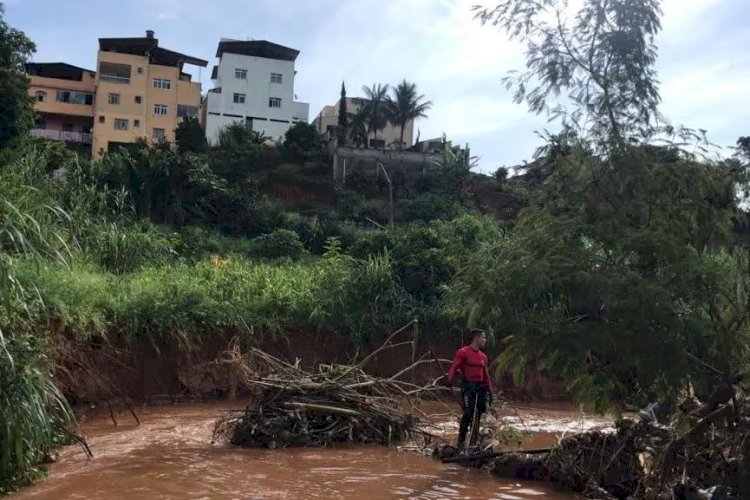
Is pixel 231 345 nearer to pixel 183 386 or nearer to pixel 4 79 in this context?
pixel 183 386

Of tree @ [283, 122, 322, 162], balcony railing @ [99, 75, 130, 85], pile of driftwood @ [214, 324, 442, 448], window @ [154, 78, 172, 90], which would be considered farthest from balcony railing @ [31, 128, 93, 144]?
pile of driftwood @ [214, 324, 442, 448]

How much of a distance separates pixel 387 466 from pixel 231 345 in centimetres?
608

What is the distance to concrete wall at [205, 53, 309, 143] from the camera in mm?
53125

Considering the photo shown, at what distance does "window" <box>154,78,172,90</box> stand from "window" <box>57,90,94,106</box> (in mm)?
5182

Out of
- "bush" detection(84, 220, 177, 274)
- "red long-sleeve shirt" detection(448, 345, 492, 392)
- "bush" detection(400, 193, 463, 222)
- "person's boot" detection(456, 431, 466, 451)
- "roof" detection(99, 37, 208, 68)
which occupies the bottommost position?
"person's boot" detection(456, 431, 466, 451)

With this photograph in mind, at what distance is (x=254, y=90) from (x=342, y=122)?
7041 millimetres

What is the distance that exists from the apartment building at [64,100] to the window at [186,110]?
246 inches

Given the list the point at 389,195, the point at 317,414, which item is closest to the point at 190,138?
the point at 389,195

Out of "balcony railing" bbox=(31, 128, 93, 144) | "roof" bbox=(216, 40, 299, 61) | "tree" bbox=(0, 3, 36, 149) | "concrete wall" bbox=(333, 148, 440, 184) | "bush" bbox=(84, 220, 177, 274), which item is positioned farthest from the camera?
"roof" bbox=(216, 40, 299, 61)

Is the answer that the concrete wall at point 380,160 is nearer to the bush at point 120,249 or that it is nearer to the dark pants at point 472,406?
the bush at point 120,249

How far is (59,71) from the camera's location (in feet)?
179

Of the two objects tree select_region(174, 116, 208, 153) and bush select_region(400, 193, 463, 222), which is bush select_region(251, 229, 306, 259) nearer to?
bush select_region(400, 193, 463, 222)

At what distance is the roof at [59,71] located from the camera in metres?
53.8

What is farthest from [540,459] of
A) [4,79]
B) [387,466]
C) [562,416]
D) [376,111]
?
[376,111]
